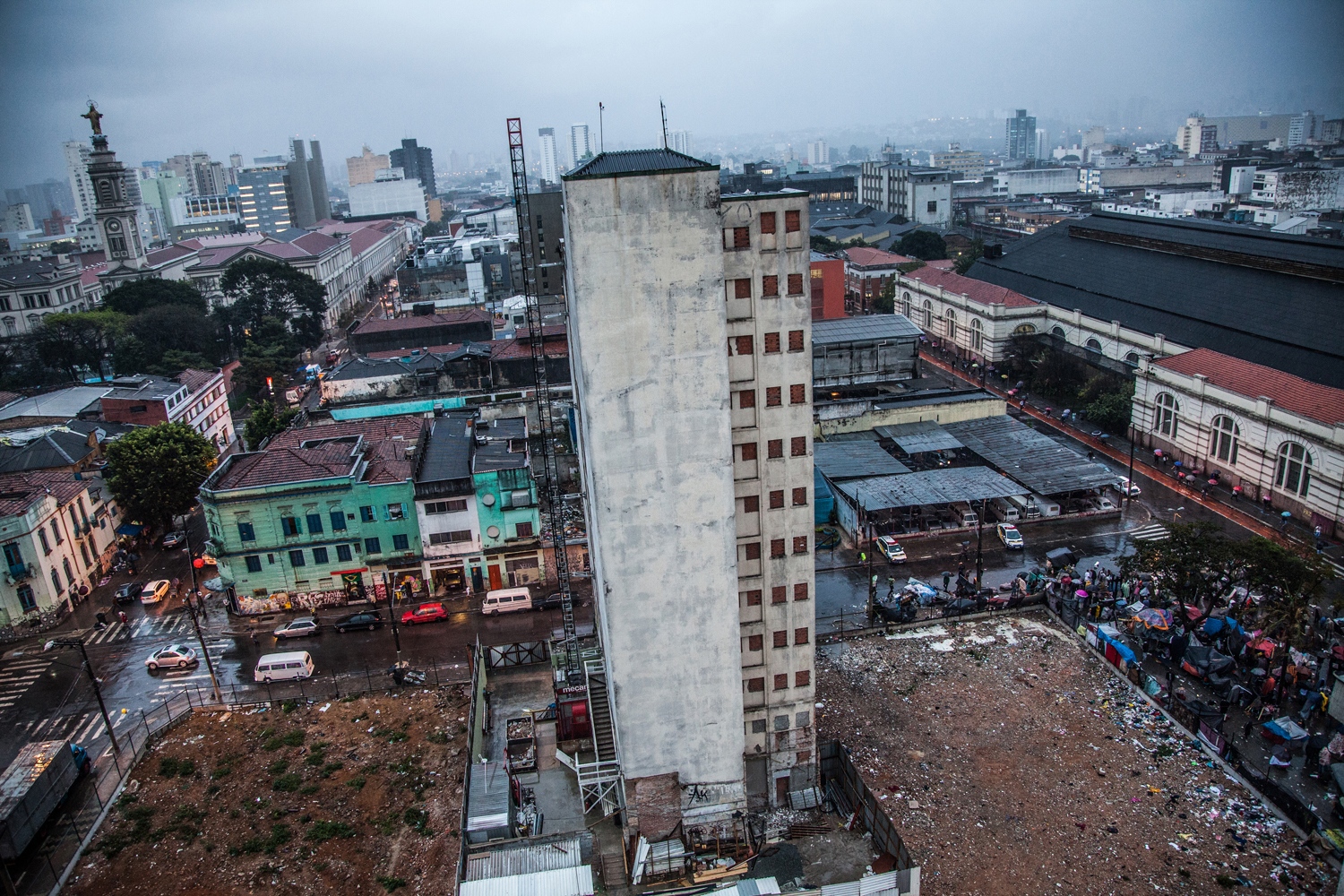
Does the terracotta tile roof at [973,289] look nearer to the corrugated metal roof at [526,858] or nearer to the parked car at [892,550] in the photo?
the parked car at [892,550]

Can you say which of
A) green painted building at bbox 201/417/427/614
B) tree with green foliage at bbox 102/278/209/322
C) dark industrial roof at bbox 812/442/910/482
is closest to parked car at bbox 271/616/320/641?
green painted building at bbox 201/417/427/614

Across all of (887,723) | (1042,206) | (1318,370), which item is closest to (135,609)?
(887,723)

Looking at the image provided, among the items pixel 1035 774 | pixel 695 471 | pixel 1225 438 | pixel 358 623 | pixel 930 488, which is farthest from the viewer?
pixel 1225 438

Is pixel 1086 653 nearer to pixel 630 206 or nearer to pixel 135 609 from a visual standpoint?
pixel 630 206

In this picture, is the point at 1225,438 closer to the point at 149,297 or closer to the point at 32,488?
the point at 32,488

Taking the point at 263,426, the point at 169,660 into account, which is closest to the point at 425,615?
the point at 169,660
